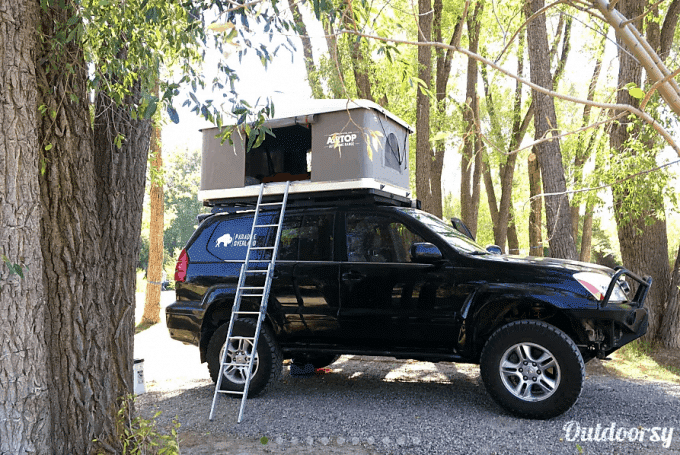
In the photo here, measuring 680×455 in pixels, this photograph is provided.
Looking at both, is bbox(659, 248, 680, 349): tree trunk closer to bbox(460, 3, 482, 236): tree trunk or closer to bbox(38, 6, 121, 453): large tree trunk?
bbox(460, 3, 482, 236): tree trunk

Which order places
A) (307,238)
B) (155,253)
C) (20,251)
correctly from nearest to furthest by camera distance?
(20,251), (307,238), (155,253)

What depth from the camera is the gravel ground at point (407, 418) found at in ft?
15.8

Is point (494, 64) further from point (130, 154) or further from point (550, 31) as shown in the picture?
point (550, 31)

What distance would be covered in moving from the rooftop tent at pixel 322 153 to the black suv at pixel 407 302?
362mm

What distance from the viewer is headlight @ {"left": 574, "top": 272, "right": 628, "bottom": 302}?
214 inches

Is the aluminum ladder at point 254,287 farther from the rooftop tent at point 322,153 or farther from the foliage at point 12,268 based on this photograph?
the foliage at point 12,268

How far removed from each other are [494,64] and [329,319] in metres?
4.30

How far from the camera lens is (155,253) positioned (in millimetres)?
14867

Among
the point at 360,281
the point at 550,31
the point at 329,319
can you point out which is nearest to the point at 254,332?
the point at 329,319

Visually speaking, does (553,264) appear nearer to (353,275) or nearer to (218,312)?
(353,275)

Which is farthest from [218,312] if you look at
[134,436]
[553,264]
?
[553,264]

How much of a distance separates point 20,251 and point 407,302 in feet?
12.0

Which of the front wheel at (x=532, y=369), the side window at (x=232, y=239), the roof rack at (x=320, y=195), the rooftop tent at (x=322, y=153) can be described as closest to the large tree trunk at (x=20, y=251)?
the rooftop tent at (x=322, y=153)

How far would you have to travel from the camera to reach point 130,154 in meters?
4.48
